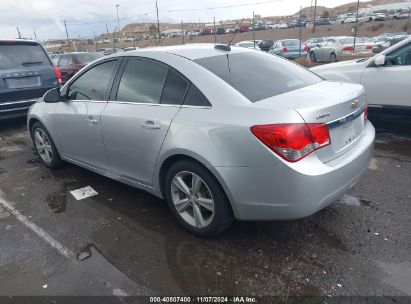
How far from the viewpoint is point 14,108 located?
7.24 meters

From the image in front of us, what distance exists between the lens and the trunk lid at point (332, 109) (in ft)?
8.96

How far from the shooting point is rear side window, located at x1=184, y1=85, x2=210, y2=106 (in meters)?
3.03

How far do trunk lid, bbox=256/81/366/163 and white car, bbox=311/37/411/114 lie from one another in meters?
2.73

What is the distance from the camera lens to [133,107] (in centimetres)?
352

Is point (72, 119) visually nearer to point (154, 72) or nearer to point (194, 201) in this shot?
point (154, 72)

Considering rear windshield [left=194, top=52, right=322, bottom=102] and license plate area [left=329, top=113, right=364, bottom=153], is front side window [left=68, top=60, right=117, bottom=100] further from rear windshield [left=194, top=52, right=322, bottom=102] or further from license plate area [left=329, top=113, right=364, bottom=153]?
license plate area [left=329, top=113, right=364, bottom=153]

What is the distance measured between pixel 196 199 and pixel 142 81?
51.0 inches

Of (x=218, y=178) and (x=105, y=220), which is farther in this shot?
(x=105, y=220)

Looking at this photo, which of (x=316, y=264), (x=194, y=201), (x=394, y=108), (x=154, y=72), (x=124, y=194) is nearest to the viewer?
(x=316, y=264)

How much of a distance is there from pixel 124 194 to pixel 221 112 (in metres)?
1.92

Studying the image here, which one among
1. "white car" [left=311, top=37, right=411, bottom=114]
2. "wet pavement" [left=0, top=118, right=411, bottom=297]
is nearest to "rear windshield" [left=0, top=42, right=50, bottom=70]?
"wet pavement" [left=0, top=118, right=411, bottom=297]

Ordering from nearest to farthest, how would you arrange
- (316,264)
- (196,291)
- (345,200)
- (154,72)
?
(196,291)
(316,264)
(154,72)
(345,200)

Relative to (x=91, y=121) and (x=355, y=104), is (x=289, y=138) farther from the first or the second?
(x=91, y=121)

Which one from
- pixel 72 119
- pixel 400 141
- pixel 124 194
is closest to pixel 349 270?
pixel 124 194
